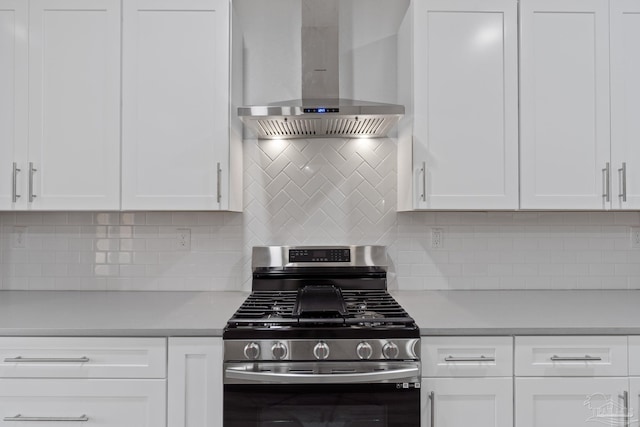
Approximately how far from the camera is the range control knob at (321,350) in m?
1.50

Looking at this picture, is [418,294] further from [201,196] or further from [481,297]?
[201,196]

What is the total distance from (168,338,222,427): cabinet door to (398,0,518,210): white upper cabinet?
1132mm

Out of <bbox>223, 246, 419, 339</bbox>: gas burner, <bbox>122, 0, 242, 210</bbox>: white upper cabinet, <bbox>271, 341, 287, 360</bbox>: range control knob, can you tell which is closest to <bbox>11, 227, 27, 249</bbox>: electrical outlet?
<bbox>122, 0, 242, 210</bbox>: white upper cabinet

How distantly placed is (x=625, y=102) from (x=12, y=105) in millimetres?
2859

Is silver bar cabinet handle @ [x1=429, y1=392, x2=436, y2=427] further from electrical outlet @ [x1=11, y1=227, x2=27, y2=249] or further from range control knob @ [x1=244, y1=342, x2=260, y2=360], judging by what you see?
electrical outlet @ [x1=11, y1=227, x2=27, y2=249]

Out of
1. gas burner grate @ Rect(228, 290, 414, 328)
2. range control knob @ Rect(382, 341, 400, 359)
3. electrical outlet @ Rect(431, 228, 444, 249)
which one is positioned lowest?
range control knob @ Rect(382, 341, 400, 359)

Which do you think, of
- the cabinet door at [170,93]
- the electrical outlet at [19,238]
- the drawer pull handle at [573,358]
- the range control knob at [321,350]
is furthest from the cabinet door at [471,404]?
the electrical outlet at [19,238]

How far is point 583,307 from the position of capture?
1880 millimetres

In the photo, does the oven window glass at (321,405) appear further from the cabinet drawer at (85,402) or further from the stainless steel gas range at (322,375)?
the cabinet drawer at (85,402)

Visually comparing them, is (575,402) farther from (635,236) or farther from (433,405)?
(635,236)

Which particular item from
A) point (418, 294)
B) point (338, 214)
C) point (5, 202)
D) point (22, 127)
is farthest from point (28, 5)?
point (418, 294)

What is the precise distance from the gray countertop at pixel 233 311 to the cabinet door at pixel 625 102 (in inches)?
22.6

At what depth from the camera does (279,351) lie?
1.50 meters

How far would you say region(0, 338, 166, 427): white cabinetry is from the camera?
60.2 inches
